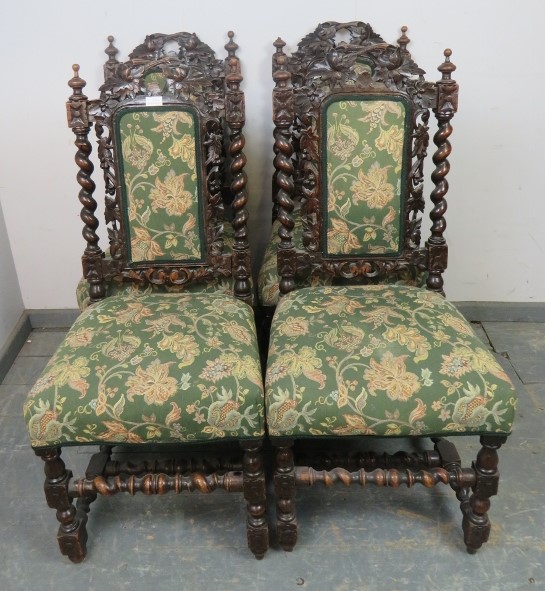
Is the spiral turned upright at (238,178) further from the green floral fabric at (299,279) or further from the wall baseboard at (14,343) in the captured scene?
the wall baseboard at (14,343)

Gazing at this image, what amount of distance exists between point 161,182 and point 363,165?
1.83 ft

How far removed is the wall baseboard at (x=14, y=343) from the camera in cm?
244

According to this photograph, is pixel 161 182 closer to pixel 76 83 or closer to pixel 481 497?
pixel 76 83

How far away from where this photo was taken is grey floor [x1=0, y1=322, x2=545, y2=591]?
63.9 inches

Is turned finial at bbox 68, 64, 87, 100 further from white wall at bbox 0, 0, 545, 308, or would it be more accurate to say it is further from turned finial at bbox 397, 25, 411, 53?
turned finial at bbox 397, 25, 411, 53

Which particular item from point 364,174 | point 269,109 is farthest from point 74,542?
point 269,109

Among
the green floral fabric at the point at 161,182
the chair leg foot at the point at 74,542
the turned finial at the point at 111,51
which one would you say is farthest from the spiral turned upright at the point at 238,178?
the chair leg foot at the point at 74,542

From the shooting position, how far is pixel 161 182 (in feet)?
6.00

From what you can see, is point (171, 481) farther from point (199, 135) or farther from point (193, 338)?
point (199, 135)

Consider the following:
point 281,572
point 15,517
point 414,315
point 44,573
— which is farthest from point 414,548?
point 15,517

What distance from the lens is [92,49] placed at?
223 cm

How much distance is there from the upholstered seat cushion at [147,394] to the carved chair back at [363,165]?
447 mm

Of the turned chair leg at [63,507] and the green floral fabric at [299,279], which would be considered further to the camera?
the green floral fabric at [299,279]

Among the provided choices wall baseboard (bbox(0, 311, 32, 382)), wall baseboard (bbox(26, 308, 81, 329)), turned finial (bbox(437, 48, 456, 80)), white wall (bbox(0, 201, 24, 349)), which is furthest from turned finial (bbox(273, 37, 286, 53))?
wall baseboard (bbox(0, 311, 32, 382))
